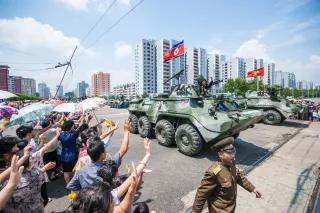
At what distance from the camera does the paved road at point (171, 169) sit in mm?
4324

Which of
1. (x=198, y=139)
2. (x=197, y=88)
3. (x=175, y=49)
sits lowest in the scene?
(x=198, y=139)

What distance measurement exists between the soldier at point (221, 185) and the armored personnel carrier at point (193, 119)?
11.7 feet

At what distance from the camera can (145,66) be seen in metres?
81.3

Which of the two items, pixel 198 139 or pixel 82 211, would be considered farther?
pixel 198 139

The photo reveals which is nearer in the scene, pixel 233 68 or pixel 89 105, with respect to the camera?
pixel 89 105

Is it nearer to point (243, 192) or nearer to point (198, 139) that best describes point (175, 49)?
point (198, 139)

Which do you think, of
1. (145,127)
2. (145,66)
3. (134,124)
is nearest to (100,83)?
(145,66)

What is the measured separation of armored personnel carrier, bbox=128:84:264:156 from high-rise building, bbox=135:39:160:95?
71543 millimetres

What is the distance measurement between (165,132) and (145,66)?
247 feet

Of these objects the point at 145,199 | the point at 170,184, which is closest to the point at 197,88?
the point at 170,184

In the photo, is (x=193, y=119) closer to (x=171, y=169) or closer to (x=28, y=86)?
(x=171, y=169)

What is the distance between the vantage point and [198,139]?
6656 mm

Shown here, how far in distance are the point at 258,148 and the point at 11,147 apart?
310 inches

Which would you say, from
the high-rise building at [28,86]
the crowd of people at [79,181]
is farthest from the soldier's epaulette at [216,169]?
the high-rise building at [28,86]
